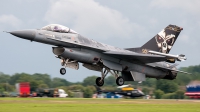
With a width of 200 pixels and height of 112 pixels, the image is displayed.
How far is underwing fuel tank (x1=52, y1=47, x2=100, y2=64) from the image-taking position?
28.2 m

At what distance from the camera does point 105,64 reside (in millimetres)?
30047

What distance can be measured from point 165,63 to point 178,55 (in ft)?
10.9

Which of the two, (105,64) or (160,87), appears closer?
(105,64)

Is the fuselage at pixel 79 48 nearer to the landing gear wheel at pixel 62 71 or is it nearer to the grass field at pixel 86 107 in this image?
the landing gear wheel at pixel 62 71

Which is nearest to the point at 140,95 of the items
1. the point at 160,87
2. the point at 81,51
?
the point at 160,87

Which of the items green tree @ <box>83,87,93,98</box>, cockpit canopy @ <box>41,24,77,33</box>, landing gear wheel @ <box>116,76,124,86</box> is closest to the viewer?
cockpit canopy @ <box>41,24,77,33</box>

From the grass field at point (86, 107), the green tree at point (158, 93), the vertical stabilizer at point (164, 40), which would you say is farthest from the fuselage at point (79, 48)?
the green tree at point (158, 93)

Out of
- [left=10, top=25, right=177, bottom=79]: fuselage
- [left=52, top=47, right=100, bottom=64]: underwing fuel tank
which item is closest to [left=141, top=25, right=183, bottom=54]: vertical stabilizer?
[left=10, top=25, right=177, bottom=79]: fuselage

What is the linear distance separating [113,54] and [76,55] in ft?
8.96

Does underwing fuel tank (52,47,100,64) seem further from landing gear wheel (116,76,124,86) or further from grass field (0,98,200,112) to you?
grass field (0,98,200,112)

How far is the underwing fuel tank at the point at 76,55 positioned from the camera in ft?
92.7

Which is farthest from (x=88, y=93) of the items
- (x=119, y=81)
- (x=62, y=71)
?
(x=62, y=71)

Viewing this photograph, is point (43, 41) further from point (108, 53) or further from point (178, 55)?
point (178, 55)

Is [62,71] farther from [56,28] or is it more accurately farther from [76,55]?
[56,28]
